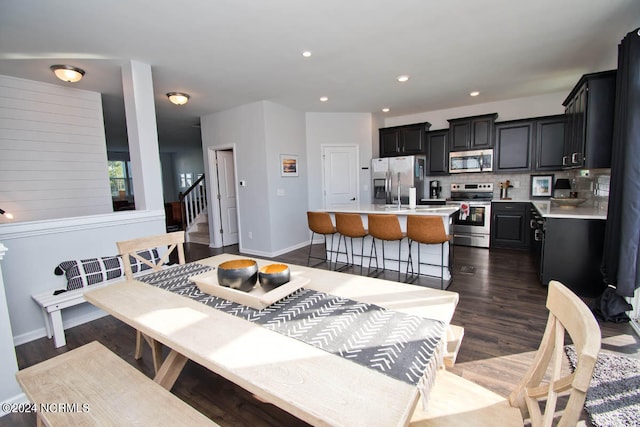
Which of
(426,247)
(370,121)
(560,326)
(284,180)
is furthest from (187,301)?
(370,121)

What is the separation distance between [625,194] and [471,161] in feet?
10.7

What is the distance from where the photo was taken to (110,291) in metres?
1.49

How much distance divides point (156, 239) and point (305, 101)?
3690 millimetres

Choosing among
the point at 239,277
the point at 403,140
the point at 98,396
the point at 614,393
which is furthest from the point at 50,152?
the point at 614,393

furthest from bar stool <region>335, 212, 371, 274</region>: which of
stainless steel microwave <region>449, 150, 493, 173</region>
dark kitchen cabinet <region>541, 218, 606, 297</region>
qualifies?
stainless steel microwave <region>449, 150, 493, 173</region>

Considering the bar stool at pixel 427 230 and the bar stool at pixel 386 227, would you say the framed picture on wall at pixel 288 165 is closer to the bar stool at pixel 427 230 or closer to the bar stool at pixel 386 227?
the bar stool at pixel 386 227

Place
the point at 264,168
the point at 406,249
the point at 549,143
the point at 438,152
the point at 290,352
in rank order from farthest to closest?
the point at 438,152
the point at 264,168
the point at 549,143
the point at 406,249
the point at 290,352

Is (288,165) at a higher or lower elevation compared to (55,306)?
higher

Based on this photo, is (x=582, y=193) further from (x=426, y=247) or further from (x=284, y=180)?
(x=284, y=180)

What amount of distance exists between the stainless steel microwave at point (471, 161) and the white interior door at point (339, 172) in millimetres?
1908

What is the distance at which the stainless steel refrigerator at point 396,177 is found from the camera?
5.57 meters

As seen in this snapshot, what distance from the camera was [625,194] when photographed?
233 centimetres

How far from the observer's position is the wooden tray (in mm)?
1221

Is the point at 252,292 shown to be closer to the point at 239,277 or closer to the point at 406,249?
the point at 239,277
